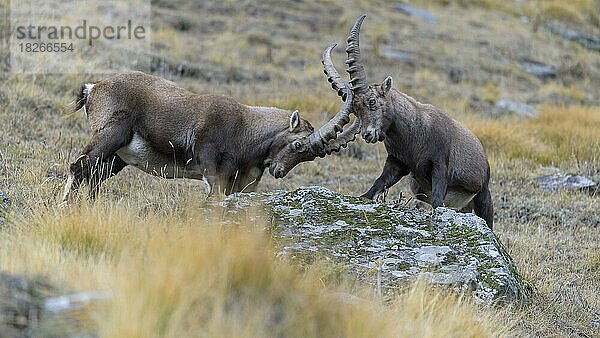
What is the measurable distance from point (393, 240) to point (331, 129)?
7.26ft

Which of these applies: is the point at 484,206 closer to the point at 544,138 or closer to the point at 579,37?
the point at 544,138

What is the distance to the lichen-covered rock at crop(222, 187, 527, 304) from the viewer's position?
243 inches

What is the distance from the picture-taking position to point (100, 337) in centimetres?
386

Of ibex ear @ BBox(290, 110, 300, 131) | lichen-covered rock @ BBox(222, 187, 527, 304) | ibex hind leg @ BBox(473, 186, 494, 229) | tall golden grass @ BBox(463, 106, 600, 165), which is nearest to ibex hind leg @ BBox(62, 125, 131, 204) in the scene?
lichen-covered rock @ BBox(222, 187, 527, 304)

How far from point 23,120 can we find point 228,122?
4.11 m

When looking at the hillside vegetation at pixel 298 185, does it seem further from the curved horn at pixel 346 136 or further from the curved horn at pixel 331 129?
the curved horn at pixel 346 136

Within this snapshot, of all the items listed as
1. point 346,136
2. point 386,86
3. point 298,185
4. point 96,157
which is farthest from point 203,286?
point 298,185

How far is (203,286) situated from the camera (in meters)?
4.34

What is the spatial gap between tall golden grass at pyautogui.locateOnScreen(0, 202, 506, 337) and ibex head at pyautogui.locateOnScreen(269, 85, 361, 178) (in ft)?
9.86

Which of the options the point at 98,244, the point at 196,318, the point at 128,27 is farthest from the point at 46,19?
the point at 196,318

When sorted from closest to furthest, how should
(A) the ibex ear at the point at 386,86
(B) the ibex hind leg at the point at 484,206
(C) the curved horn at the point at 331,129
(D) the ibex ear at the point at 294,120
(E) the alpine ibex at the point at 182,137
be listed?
(E) the alpine ibex at the point at 182,137, (C) the curved horn at the point at 331,129, (A) the ibex ear at the point at 386,86, (D) the ibex ear at the point at 294,120, (B) the ibex hind leg at the point at 484,206

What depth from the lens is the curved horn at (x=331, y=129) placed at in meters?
8.50

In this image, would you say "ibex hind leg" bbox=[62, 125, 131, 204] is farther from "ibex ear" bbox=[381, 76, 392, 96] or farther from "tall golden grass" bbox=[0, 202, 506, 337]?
"ibex ear" bbox=[381, 76, 392, 96]

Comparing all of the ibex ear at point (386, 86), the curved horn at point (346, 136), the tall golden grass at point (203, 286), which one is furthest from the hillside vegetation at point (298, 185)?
the ibex ear at point (386, 86)
